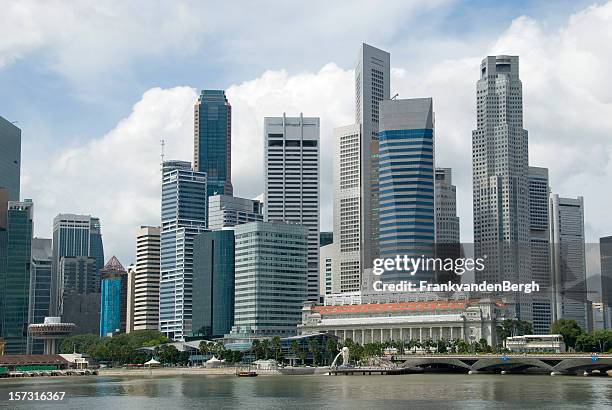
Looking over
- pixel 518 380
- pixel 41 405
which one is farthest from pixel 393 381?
pixel 41 405

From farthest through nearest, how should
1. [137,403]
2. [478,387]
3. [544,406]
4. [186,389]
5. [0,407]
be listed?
[186,389]
[478,387]
[137,403]
[0,407]
[544,406]

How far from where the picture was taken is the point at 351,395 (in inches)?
5472

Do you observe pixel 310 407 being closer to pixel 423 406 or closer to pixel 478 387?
pixel 423 406

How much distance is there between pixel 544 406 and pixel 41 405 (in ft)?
214

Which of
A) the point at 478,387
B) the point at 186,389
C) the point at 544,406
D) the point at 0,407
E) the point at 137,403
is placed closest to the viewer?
the point at 544,406

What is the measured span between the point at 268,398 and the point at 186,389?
108 ft


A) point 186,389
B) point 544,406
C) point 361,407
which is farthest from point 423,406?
point 186,389

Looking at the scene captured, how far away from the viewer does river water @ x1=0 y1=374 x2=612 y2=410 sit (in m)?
123

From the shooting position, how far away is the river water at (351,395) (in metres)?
123

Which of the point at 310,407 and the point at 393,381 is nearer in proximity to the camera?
the point at 310,407

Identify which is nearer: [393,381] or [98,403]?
[98,403]

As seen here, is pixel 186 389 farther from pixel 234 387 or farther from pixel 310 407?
pixel 310 407

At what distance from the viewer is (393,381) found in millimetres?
177250

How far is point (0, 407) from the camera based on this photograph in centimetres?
12531
